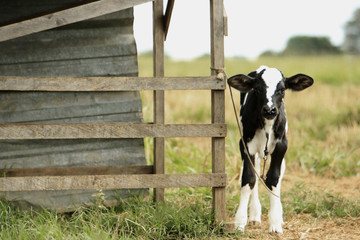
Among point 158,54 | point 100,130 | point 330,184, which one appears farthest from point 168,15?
point 330,184

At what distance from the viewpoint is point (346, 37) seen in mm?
53500

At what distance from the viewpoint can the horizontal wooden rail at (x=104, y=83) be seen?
4754 mm

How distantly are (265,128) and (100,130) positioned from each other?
165cm

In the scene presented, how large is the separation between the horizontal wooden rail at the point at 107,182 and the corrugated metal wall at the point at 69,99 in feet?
4.06

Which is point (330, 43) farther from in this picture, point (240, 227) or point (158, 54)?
point (240, 227)

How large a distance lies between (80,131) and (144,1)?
4.47 feet

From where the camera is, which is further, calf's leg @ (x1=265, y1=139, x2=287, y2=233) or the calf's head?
calf's leg @ (x1=265, y1=139, x2=287, y2=233)

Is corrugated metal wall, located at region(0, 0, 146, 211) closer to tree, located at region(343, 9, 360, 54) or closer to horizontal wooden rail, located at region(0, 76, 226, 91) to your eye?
horizontal wooden rail, located at region(0, 76, 226, 91)

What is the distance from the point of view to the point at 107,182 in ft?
16.2

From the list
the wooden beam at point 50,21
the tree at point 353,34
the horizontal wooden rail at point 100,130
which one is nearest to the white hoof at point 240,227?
the horizontal wooden rail at point 100,130

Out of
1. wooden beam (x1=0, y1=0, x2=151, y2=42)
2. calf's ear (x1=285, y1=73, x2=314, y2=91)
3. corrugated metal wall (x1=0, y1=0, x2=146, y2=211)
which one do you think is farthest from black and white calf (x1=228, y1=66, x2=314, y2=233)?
corrugated metal wall (x1=0, y1=0, x2=146, y2=211)

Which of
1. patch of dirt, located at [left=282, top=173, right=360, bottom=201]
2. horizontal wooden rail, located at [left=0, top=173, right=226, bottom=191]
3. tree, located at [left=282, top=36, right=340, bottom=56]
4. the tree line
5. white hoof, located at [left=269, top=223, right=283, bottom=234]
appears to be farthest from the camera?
tree, located at [left=282, top=36, right=340, bottom=56]

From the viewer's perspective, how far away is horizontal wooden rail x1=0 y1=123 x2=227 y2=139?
4.80m

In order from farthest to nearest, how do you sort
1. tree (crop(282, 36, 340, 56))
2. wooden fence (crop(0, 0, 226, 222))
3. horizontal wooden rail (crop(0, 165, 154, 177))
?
tree (crop(282, 36, 340, 56)) → horizontal wooden rail (crop(0, 165, 154, 177)) → wooden fence (crop(0, 0, 226, 222))
